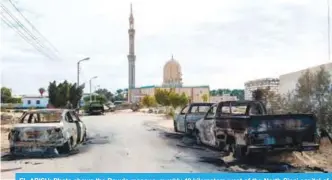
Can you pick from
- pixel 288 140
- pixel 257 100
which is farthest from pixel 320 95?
pixel 288 140

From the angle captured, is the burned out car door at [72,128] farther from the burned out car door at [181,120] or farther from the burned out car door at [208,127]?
the burned out car door at [181,120]

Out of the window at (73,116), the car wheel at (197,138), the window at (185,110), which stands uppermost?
the window at (185,110)

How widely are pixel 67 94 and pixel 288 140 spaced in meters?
3.99

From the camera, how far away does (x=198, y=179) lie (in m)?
5.14

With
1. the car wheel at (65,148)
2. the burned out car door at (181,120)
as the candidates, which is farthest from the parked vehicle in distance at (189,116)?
the car wheel at (65,148)

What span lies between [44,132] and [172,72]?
238 centimetres

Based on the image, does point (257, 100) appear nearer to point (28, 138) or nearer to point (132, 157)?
point (132, 157)

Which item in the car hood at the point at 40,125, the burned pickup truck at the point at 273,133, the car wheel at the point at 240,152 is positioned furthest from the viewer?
the car hood at the point at 40,125

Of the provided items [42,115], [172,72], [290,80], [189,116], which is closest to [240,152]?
[172,72]

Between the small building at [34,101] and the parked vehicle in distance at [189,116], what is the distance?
10.4ft

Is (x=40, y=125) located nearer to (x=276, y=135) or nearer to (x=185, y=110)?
(x=276, y=135)

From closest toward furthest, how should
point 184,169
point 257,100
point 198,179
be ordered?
1. point 198,179
2. point 184,169
3. point 257,100

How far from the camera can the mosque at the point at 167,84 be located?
308 inches
